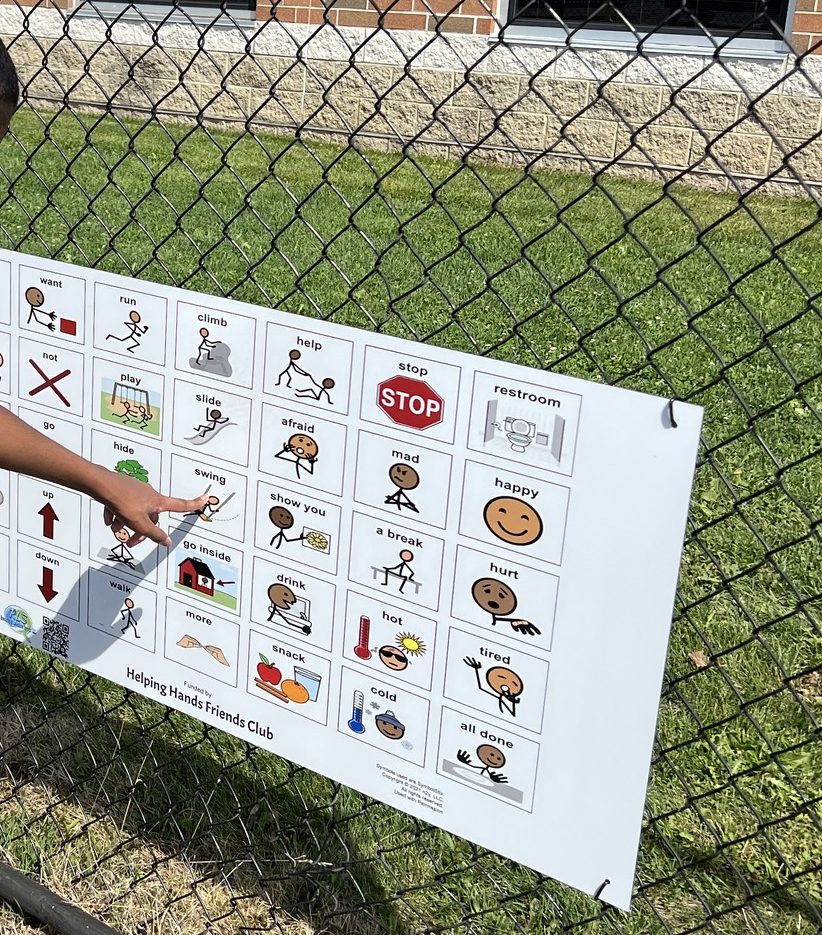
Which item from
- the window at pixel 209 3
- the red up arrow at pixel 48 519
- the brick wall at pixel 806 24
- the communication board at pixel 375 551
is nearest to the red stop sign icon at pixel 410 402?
the communication board at pixel 375 551

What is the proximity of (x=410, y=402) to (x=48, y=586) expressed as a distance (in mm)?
1019

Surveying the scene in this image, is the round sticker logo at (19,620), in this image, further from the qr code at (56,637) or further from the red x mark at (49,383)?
the red x mark at (49,383)

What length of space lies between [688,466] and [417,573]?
511mm

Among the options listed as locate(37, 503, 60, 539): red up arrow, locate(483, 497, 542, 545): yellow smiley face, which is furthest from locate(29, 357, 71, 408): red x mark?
locate(483, 497, 542, 545): yellow smiley face

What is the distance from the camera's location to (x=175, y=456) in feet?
6.97

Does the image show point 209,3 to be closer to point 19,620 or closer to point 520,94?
point 520,94

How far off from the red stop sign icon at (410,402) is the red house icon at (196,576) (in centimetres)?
53

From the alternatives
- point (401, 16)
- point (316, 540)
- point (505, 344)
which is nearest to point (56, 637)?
point (316, 540)

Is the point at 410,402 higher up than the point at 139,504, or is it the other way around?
the point at 410,402

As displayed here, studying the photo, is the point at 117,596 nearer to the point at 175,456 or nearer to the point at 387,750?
the point at 175,456

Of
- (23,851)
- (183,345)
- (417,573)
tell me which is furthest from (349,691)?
(23,851)

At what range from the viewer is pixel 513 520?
5.70 ft

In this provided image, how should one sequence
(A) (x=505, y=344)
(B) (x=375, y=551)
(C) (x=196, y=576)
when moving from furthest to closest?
(A) (x=505, y=344) → (C) (x=196, y=576) → (B) (x=375, y=551)

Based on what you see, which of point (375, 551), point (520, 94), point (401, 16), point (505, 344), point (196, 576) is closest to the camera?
point (375, 551)
